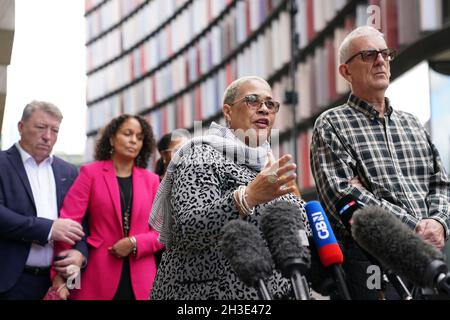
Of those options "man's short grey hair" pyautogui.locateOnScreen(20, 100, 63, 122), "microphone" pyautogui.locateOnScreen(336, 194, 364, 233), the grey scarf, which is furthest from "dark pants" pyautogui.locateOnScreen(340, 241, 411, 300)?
"man's short grey hair" pyautogui.locateOnScreen(20, 100, 63, 122)

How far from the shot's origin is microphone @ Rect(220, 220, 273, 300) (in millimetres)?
1800

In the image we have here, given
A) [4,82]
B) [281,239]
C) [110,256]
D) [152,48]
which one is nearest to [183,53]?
[152,48]

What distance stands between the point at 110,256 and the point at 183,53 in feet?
87.4

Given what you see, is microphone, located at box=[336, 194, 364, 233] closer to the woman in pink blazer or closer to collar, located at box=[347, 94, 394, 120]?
collar, located at box=[347, 94, 394, 120]

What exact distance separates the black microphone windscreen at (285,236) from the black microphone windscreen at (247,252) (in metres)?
0.03

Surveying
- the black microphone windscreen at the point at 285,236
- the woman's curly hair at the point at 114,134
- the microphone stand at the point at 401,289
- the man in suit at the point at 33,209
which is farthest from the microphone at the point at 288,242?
the woman's curly hair at the point at 114,134

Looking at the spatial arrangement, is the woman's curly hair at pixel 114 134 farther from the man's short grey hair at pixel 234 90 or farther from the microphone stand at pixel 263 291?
the microphone stand at pixel 263 291

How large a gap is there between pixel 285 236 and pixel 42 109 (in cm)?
241

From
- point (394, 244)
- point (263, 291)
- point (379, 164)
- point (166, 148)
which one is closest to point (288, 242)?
point (263, 291)

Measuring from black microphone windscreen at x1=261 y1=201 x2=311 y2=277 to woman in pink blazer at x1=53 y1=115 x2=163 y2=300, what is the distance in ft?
6.74

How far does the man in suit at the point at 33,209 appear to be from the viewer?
12.3 ft

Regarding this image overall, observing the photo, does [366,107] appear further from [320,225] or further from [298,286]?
[298,286]

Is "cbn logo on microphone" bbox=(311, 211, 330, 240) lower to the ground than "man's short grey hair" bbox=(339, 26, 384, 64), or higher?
lower

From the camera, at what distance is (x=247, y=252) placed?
1.84 meters
